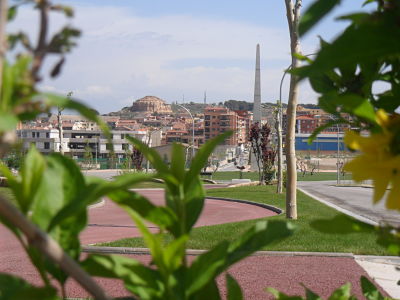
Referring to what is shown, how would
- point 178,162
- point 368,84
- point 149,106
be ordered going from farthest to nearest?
point 149,106, point 368,84, point 178,162

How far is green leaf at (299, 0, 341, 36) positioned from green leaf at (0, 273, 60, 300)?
1.13 feet

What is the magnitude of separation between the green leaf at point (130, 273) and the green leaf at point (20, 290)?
0.17ft

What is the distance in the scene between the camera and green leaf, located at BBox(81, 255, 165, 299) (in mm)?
564

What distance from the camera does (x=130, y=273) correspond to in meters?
0.57

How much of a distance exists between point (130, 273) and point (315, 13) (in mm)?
317

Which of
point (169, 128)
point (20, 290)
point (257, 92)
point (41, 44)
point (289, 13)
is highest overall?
point (257, 92)

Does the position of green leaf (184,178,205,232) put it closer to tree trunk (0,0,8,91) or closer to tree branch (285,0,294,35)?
tree trunk (0,0,8,91)

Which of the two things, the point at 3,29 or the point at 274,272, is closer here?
the point at 3,29

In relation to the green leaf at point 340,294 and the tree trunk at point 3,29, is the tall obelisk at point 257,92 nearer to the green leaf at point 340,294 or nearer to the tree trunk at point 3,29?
the green leaf at point 340,294

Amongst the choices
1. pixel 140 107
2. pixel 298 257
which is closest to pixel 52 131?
pixel 298 257

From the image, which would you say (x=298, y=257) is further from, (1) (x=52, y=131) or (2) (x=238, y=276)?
(1) (x=52, y=131)

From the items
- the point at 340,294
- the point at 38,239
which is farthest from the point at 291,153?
the point at 38,239

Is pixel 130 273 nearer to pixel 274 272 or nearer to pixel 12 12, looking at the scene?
pixel 12 12

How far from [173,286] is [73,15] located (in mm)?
299
